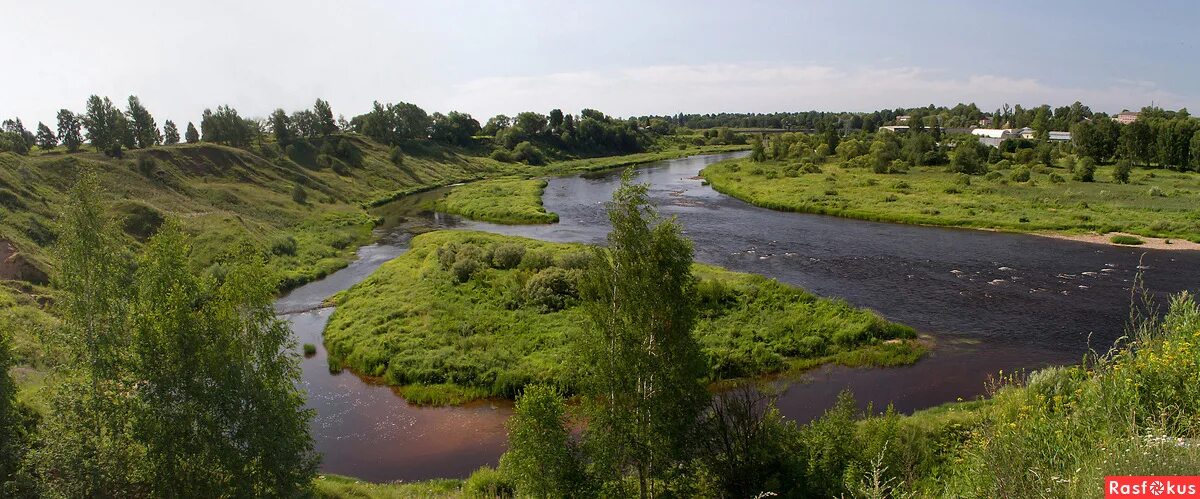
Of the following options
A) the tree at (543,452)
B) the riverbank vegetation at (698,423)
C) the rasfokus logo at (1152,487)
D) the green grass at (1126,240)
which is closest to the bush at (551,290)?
the riverbank vegetation at (698,423)

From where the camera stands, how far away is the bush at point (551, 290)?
35906 mm

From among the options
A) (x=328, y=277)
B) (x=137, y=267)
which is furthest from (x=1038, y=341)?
(x=328, y=277)

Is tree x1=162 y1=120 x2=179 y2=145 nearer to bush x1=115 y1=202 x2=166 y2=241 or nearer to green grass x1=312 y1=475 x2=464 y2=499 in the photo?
bush x1=115 y1=202 x2=166 y2=241

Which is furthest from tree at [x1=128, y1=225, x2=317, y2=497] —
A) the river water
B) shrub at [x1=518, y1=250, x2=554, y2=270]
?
shrub at [x1=518, y1=250, x2=554, y2=270]

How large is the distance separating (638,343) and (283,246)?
4856 cm

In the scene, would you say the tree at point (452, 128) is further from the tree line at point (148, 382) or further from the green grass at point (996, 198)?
the tree line at point (148, 382)

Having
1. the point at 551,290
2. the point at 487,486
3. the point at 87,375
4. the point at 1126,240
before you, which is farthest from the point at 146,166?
the point at 1126,240

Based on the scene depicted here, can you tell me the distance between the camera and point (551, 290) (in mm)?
36688

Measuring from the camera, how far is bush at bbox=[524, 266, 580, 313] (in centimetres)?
3591

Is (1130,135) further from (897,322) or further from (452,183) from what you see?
(452,183)

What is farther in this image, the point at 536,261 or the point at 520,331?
the point at 536,261

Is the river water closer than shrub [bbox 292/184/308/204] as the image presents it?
Yes

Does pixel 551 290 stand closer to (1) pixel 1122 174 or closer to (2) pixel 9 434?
(2) pixel 9 434

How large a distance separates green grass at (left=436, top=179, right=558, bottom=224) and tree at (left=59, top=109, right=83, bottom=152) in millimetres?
42766
